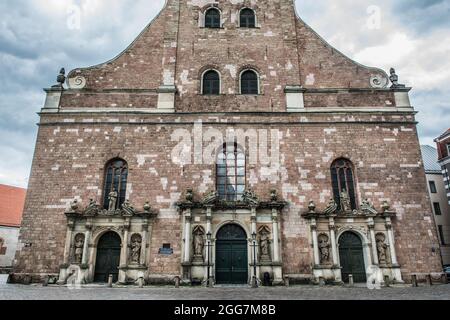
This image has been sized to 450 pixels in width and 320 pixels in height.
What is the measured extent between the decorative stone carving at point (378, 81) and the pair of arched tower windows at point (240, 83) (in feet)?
18.4

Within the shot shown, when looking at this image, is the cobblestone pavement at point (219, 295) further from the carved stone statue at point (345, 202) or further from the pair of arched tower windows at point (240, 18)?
the pair of arched tower windows at point (240, 18)

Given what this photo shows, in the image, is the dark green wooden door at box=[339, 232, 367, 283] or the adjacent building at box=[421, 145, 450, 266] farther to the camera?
the adjacent building at box=[421, 145, 450, 266]

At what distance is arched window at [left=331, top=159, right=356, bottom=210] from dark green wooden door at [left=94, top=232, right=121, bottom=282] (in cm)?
955

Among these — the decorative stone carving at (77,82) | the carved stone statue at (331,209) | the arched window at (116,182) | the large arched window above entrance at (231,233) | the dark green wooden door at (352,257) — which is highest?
the decorative stone carving at (77,82)

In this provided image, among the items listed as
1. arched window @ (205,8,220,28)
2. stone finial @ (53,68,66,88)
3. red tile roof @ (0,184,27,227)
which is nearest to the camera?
stone finial @ (53,68,66,88)

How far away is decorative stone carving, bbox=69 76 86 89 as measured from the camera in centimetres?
1612

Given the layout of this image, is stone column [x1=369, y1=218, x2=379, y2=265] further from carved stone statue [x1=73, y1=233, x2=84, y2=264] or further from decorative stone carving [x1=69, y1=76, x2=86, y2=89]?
decorative stone carving [x1=69, y1=76, x2=86, y2=89]

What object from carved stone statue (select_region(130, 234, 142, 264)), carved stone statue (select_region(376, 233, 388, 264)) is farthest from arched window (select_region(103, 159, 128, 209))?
carved stone statue (select_region(376, 233, 388, 264))

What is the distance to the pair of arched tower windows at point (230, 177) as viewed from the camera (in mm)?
14656

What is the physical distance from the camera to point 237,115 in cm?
1557

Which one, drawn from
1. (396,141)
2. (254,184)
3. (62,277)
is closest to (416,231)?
(396,141)

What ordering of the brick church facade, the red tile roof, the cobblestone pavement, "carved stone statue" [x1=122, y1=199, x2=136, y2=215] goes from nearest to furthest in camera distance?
1. the cobblestone pavement
2. the brick church facade
3. "carved stone statue" [x1=122, y1=199, x2=136, y2=215]
4. the red tile roof

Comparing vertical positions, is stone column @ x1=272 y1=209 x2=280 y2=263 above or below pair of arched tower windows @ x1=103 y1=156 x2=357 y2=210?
below

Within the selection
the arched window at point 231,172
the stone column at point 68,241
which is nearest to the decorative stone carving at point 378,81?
the arched window at point 231,172
